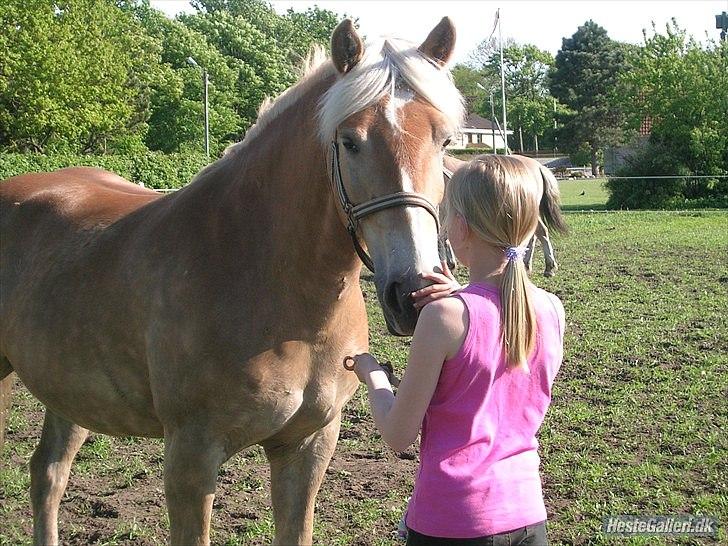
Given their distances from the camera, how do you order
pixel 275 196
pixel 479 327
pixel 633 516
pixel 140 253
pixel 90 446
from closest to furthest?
pixel 479 327
pixel 275 196
pixel 140 253
pixel 633 516
pixel 90 446

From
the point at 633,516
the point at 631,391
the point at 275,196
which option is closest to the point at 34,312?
the point at 275,196

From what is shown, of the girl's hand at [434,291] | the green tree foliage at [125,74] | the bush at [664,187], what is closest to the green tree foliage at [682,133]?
the bush at [664,187]

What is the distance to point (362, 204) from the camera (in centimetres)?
227

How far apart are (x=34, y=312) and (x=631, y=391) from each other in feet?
14.6

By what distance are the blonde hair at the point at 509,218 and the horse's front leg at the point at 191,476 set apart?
4.02ft

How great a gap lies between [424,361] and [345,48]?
3.70 feet

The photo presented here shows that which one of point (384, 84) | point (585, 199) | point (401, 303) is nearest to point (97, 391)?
point (401, 303)

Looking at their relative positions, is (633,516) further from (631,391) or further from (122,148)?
(122,148)

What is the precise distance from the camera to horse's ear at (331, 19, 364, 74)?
2434 mm

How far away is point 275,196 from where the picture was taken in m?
2.75

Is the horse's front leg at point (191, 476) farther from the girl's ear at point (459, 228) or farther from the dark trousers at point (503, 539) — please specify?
the girl's ear at point (459, 228)

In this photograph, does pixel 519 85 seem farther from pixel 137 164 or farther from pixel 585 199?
pixel 137 164

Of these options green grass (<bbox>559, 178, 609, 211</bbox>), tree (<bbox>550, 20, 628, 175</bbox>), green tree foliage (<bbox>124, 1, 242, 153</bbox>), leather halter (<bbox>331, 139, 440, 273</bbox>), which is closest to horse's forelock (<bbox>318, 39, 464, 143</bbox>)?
leather halter (<bbox>331, 139, 440, 273</bbox>)

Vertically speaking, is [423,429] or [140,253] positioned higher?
[140,253]
